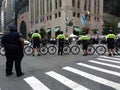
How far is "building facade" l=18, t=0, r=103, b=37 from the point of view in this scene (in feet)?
240

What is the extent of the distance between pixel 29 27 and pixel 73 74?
9956cm

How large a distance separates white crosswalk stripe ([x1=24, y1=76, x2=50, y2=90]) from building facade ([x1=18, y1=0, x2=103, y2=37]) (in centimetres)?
5522

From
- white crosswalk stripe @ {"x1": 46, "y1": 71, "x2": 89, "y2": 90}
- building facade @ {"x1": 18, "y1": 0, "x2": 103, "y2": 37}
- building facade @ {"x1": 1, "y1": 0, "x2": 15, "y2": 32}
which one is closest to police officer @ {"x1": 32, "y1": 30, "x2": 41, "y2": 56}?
white crosswalk stripe @ {"x1": 46, "y1": 71, "x2": 89, "y2": 90}

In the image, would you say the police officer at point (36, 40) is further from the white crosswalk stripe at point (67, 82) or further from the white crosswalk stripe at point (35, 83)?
the white crosswalk stripe at point (35, 83)

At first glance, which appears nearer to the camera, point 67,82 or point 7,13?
point 67,82

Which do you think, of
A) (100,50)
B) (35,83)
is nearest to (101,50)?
(100,50)

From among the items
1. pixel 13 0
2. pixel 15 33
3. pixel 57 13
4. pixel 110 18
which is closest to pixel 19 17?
pixel 13 0

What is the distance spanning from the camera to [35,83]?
28.0ft

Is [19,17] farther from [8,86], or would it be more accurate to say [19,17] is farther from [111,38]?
[8,86]

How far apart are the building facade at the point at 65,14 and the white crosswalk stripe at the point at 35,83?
5522 cm

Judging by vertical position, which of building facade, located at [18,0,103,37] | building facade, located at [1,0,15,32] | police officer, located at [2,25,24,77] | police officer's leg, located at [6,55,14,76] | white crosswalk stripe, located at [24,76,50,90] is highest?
building facade, located at [1,0,15,32]

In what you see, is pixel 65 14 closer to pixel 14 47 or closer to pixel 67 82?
pixel 14 47

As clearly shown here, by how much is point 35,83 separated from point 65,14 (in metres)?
63.9

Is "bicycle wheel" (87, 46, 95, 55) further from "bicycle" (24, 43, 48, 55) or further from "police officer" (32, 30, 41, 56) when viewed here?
"police officer" (32, 30, 41, 56)
